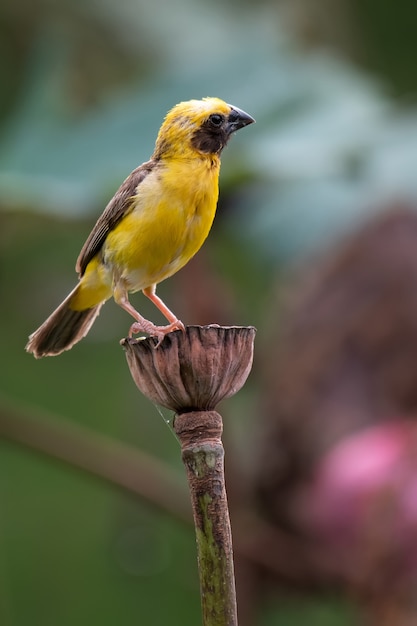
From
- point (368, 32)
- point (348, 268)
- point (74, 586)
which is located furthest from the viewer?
point (368, 32)

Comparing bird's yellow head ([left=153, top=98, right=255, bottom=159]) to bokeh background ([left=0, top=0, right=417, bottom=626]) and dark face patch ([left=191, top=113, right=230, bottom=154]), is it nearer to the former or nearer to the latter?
dark face patch ([left=191, top=113, right=230, bottom=154])

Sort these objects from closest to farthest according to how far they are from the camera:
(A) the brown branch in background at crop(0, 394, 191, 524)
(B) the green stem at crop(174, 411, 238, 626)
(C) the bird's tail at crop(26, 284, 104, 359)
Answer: (B) the green stem at crop(174, 411, 238, 626)
(C) the bird's tail at crop(26, 284, 104, 359)
(A) the brown branch in background at crop(0, 394, 191, 524)

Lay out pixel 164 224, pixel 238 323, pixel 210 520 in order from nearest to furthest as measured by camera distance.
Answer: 1. pixel 210 520
2. pixel 164 224
3. pixel 238 323

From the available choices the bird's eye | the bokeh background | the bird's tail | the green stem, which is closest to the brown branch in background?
the bokeh background

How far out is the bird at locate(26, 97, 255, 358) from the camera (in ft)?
5.02

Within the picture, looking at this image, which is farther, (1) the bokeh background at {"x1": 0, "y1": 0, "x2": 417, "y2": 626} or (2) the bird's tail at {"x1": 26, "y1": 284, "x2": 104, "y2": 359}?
(1) the bokeh background at {"x1": 0, "y1": 0, "x2": 417, "y2": 626}

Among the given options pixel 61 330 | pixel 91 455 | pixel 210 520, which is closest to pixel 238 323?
pixel 91 455

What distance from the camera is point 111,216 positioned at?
157cm

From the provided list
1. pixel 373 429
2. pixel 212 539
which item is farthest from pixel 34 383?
pixel 212 539

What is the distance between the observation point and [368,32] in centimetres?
516

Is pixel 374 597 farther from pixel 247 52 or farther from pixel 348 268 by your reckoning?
pixel 247 52

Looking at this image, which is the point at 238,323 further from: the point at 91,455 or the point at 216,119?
the point at 216,119

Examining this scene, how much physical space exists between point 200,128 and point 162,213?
0.14 m

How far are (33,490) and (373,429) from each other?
58.1 inches
